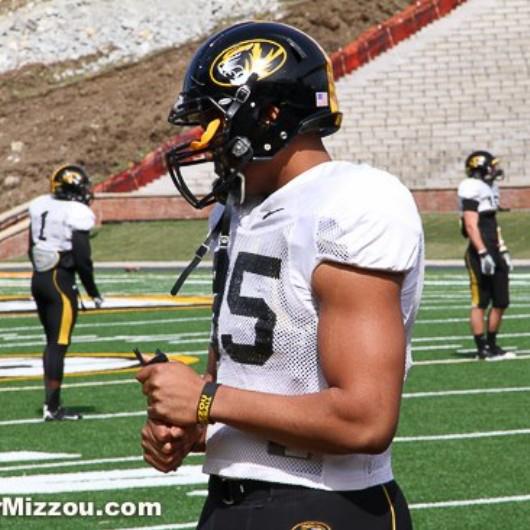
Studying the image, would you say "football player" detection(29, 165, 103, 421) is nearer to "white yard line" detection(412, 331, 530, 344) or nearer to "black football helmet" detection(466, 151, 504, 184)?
"black football helmet" detection(466, 151, 504, 184)

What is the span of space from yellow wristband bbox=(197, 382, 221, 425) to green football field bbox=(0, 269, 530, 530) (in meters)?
4.37

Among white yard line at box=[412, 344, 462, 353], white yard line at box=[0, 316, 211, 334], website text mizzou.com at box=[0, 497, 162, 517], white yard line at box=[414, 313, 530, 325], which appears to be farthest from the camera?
white yard line at box=[0, 316, 211, 334]

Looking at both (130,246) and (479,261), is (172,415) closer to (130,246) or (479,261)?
(479,261)

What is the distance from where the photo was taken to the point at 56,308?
1160 centimetres

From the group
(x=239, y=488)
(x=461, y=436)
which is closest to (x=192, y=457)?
(x=461, y=436)

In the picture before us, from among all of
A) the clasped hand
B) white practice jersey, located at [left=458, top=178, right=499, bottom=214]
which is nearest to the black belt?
the clasped hand

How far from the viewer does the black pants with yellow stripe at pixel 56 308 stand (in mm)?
11578

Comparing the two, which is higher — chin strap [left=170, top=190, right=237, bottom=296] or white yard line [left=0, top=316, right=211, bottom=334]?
chin strap [left=170, top=190, right=237, bottom=296]

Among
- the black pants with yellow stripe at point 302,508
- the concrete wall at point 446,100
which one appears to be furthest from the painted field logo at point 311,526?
the concrete wall at point 446,100

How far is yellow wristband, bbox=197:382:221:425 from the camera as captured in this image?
3.46 meters

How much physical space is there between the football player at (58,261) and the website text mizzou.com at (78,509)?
3172 mm

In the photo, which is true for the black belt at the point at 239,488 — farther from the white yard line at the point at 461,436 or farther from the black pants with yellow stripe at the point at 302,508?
the white yard line at the point at 461,436

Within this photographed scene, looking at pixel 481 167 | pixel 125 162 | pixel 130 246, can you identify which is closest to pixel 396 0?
pixel 125 162

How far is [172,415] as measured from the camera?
3492mm
